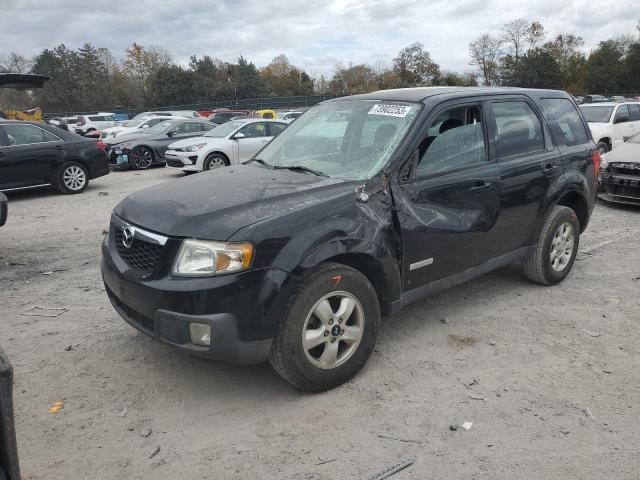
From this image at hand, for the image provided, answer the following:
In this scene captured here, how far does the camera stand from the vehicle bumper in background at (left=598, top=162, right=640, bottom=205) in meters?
8.55

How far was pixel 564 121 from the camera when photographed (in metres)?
5.10

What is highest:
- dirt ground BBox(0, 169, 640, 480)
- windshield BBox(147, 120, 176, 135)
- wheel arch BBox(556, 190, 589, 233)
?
windshield BBox(147, 120, 176, 135)

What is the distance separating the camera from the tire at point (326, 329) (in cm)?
303

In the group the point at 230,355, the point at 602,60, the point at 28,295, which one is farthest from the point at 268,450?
the point at 602,60

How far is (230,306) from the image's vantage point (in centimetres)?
286

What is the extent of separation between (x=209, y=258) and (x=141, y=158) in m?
13.2

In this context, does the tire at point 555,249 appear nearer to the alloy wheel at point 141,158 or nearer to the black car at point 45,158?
the black car at point 45,158

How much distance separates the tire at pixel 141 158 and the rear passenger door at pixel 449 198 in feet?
41.3

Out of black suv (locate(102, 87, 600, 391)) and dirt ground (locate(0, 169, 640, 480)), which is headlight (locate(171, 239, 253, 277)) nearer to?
black suv (locate(102, 87, 600, 391))

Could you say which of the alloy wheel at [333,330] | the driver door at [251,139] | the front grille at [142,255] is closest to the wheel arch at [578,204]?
the alloy wheel at [333,330]

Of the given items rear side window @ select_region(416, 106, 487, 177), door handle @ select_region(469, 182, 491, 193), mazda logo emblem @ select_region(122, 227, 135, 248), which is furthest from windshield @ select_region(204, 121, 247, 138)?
mazda logo emblem @ select_region(122, 227, 135, 248)

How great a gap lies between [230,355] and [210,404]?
1.72 feet

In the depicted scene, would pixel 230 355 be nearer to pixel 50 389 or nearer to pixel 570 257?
pixel 50 389

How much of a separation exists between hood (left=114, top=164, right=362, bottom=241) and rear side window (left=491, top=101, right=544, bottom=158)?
1.66 m
